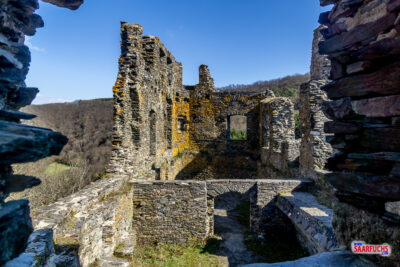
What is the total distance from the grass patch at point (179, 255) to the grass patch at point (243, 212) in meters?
2.10

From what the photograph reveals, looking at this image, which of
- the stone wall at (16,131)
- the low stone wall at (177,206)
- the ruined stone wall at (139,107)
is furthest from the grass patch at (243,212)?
the stone wall at (16,131)

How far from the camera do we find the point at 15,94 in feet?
4.87

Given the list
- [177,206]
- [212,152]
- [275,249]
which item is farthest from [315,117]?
[212,152]

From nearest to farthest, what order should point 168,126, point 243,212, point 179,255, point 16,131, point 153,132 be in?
point 16,131, point 179,255, point 153,132, point 243,212, point 168,126

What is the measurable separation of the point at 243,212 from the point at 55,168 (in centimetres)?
1089

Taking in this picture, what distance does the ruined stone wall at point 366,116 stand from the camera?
1.78 meters

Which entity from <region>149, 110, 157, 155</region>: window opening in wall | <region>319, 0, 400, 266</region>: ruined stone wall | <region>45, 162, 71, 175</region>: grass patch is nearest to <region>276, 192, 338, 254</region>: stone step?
<region>319, 0, 400, 266</region>: ruined stone wall

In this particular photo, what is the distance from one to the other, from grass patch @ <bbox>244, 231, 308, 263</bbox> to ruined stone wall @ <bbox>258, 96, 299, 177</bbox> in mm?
2353

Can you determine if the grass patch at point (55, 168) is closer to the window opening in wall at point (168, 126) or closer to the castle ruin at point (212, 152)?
the window opening in wall at point (168, 126)

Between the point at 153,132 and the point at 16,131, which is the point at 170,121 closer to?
the point at 153,132

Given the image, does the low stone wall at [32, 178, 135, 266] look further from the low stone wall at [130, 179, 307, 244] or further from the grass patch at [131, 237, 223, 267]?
the grass patch at [131, 237, 223, 267]

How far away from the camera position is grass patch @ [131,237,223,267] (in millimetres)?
6156

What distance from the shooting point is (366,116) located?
6.63ft

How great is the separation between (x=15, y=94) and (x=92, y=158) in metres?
17.2
